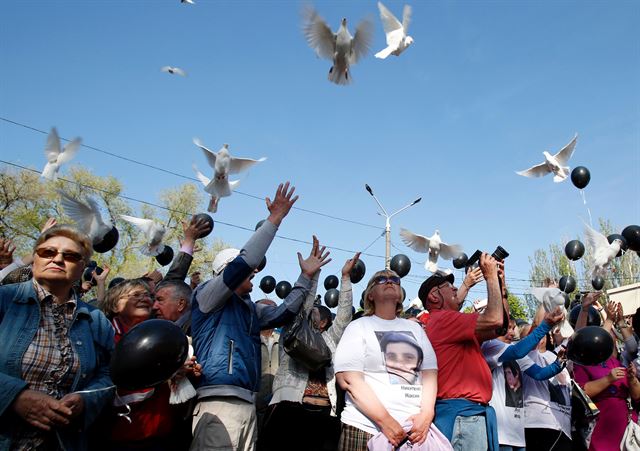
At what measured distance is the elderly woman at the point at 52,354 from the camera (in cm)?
244

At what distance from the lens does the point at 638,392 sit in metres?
4.90

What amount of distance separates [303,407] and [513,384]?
177 centimetres

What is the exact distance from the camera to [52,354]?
262 centimetres

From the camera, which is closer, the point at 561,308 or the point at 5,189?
the point at 561,308

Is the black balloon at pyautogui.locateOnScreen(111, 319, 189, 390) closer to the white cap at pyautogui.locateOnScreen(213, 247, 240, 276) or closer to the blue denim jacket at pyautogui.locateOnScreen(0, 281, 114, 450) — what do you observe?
the blue denim jacket at pyautogui.locateOnScreen(0, 281, 114, 450)

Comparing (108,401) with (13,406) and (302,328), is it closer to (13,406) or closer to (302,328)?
(13,406)

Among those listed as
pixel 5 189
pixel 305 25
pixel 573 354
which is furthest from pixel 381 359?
pixel 5 189

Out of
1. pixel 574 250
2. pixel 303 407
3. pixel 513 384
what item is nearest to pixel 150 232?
pixel 303 407

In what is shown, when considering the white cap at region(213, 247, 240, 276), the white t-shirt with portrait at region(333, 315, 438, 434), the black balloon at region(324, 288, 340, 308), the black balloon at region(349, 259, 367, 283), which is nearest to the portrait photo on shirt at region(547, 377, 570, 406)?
the white t-shirt with portrait at region(333, 315, 438, 434)

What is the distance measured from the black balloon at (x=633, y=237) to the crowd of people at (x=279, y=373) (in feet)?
14.4

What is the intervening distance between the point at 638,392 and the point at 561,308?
4.90ft

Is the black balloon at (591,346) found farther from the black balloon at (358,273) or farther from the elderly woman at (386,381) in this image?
the black balloon at (358,273)

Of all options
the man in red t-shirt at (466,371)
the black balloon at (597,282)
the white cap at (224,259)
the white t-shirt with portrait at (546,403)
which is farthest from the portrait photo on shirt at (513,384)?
the black balloon at (597,282)

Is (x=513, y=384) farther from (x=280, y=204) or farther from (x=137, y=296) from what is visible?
(x=137, y=296)
